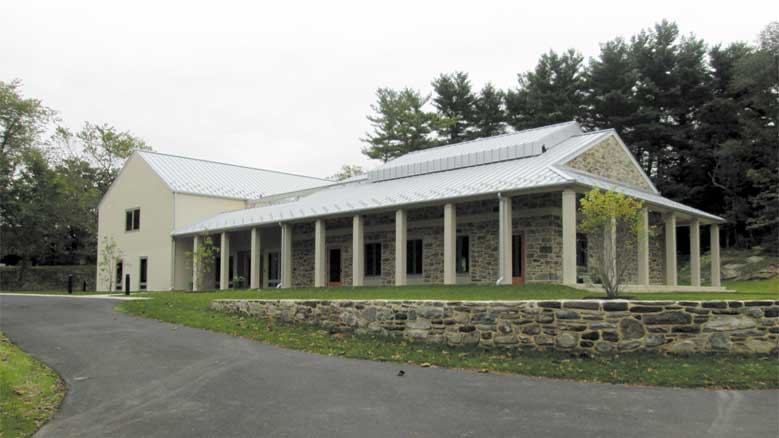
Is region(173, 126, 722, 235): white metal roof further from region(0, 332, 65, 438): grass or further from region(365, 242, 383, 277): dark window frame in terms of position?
region(0, 332, 65, 438): grass

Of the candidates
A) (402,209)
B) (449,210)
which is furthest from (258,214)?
(449,210)

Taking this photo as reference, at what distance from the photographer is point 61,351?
12023mm

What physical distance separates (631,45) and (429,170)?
20123 mm

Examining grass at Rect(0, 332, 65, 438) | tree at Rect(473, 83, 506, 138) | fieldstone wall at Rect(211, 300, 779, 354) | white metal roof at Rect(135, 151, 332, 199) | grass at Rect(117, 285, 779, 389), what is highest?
tree at Rect(473, 83, 506, 138)

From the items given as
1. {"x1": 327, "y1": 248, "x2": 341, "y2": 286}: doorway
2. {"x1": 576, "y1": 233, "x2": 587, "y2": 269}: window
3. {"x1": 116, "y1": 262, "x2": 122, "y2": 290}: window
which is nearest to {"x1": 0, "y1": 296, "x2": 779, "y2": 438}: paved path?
{"x1": 576, "y1": 233, "x2": 587, "y2": 269}: window

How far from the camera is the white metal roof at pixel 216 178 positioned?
33094mm

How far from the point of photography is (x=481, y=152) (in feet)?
80.0

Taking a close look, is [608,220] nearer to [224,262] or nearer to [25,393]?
[25,393]

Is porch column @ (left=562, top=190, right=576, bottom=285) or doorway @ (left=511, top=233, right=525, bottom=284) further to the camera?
doorway @ (left=511, top=233, right=525, bottom=284)

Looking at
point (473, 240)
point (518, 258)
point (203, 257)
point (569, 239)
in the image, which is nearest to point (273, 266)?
point (203, 257)

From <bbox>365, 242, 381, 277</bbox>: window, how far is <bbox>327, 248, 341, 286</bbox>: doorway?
1.53 meters

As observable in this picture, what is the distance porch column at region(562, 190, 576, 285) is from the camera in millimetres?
16578

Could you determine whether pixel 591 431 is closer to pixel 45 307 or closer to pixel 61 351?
pixel 61 351

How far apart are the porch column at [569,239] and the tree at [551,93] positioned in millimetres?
21469
